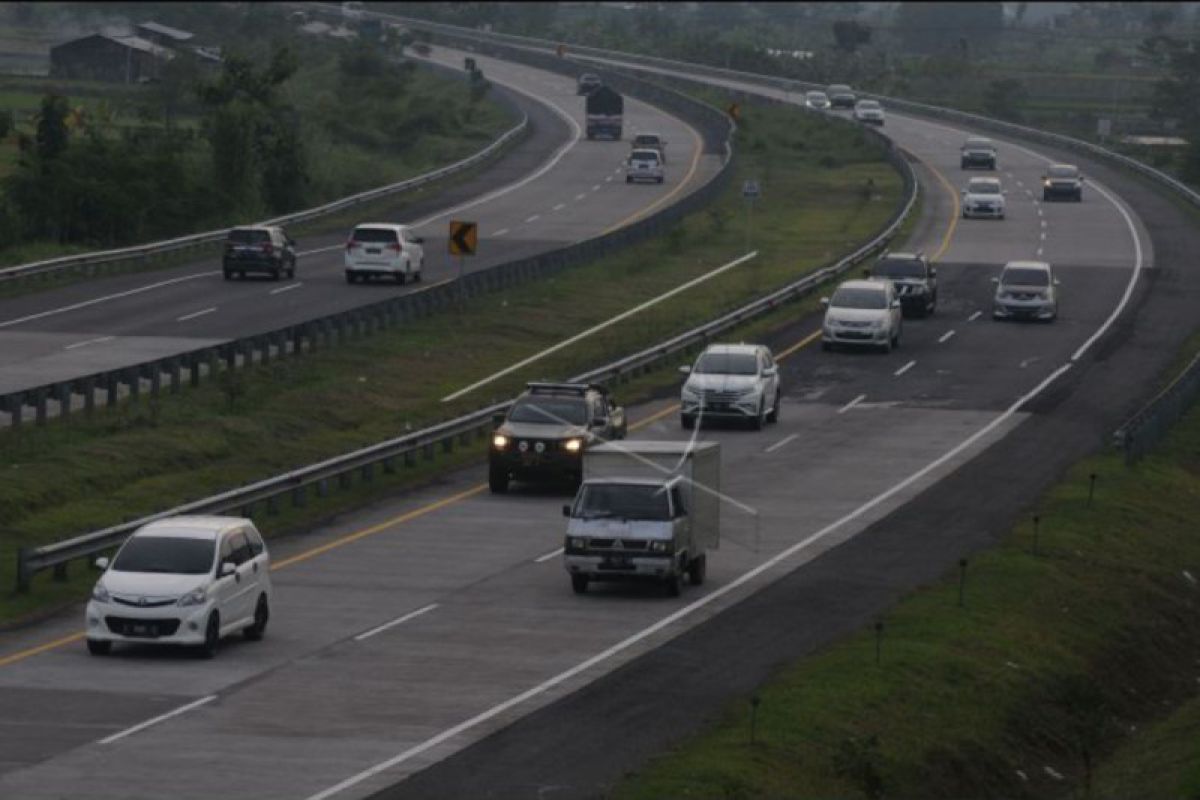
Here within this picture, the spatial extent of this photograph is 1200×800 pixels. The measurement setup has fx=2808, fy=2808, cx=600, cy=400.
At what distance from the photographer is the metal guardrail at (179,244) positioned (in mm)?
76250

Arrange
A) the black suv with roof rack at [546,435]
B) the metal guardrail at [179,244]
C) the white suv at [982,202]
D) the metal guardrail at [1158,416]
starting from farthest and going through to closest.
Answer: the white suv at [982,202], the metal guardrail at [179,244], the metal guardrail at [1158,416], the black suv with roof rack at [546,435]

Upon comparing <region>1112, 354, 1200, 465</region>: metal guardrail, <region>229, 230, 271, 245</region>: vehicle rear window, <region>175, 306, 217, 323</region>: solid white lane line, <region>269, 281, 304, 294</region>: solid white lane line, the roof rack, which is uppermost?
the roof rack

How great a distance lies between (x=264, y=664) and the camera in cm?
3334

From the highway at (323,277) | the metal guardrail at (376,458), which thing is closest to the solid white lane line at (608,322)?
the metal guardrail at (376,458)

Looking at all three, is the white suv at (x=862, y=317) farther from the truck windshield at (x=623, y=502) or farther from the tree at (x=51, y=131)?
the truck windshield at (x=623, y=502)

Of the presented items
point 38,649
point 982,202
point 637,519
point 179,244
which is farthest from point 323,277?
point 38,649

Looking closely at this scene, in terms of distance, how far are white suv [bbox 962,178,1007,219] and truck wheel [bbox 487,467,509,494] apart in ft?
207

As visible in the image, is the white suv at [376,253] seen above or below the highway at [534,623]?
below

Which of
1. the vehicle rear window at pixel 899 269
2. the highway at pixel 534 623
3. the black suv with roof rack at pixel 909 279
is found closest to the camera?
the highway at pixel 534 623

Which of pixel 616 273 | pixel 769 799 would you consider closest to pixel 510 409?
pixel 769 799

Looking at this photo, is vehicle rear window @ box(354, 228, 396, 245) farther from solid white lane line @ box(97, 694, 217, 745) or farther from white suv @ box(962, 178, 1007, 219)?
solid white lane line @ box(97, 694, 217, 745)

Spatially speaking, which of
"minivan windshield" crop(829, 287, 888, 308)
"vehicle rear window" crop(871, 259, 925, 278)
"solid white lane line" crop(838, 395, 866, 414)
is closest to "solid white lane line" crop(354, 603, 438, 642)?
"solid white lane line" crop(838, 395, 866, 414)

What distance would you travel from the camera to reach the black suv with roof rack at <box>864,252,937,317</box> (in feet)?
258

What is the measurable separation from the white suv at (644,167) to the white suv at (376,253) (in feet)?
136
